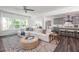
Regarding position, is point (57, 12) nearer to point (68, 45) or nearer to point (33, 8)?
point (33, 8)

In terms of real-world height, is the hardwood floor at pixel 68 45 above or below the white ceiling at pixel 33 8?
below

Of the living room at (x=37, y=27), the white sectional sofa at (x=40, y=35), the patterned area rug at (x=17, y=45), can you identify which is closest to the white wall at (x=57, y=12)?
the living room at (x=37, y=27)

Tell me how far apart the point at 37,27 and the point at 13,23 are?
1.92 feet

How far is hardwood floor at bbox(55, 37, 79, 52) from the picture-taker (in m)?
1.73

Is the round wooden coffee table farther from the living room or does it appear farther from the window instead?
the window

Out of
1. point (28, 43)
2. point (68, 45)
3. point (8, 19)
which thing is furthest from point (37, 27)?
point (68, 45)

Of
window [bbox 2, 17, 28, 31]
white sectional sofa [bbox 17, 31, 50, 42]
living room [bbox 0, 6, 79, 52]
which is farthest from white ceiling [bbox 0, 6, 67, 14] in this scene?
white sectional sofa [bbox 17, 31, 50, 42]

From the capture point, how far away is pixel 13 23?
180cm

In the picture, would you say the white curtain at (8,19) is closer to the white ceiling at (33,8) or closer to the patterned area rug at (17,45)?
the white ceiling at (33,8)

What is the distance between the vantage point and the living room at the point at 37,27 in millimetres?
1735
